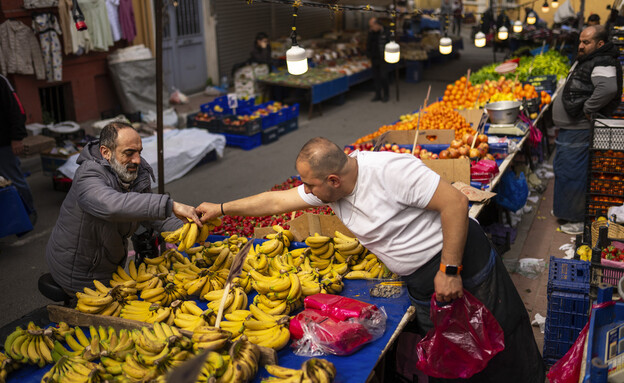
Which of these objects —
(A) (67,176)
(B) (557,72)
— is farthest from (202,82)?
(B) (557,72)

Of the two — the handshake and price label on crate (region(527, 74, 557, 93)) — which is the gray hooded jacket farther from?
price label on crate (region(527, 74, 557, 93))

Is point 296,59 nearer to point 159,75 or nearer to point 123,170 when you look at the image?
point 159,75

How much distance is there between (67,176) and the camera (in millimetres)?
Answer: 8641

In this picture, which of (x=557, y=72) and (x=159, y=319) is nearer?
Result: (x=159, y=319)

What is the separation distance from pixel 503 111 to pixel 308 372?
5888mm

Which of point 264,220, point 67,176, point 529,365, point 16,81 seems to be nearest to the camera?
point 529,365

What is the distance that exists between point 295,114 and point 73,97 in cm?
475

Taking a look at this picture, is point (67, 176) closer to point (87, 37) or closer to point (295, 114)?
point (87, 37)

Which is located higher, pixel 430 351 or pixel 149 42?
pixel 149 42

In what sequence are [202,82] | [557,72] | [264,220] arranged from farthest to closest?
[202,82] → [557,72] → [264,220]

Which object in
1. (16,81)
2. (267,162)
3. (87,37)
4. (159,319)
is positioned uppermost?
(87,37)

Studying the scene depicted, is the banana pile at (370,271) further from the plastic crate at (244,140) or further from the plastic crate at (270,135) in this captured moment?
the plastic crate at (270,135)

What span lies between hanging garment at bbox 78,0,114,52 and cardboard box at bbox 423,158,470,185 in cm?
860

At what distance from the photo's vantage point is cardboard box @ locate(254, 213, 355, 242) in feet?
14.7
